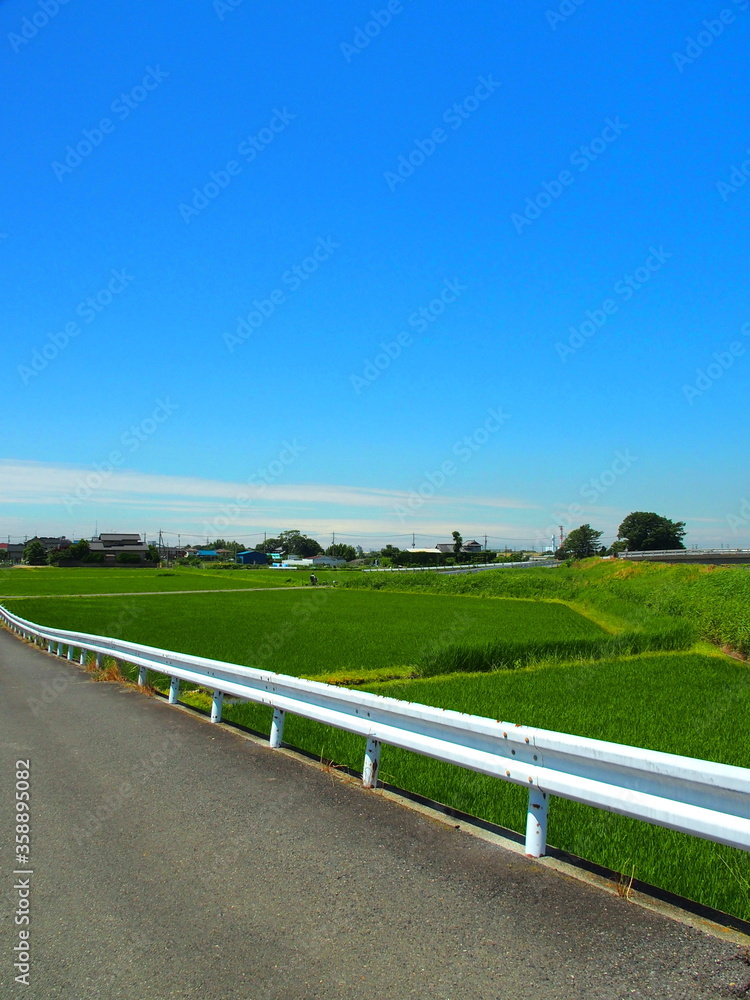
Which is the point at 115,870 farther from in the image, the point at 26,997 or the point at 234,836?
the point at 26,997

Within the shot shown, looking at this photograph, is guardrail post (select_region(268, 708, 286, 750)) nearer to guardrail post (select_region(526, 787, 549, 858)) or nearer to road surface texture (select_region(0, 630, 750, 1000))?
road surface texture (select_region(0, 630, 750, 1000))

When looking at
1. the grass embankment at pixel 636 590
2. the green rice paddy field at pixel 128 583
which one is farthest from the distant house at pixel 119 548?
the grass embankment at pixel 636 590

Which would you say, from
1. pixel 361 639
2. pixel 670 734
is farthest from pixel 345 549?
pixel 670 734

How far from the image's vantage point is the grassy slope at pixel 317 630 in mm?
18266

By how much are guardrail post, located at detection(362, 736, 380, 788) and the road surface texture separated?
127 mm

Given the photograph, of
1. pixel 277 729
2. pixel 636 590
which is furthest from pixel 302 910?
pixel 636 590

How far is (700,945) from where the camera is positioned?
11.9 feet

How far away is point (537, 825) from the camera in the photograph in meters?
4.86

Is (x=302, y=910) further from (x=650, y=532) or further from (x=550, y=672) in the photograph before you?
(x=650, y=532)

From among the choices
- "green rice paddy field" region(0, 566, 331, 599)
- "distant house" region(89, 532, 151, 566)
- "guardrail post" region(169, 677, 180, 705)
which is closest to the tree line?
"green rice paddy field" region(0, 566, 331, 599)

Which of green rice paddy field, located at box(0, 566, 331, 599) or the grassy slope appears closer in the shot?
the grassy slope

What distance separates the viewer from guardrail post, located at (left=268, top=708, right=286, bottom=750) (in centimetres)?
797

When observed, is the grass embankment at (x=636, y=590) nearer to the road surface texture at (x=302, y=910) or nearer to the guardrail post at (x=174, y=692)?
the guardrail post at (x=174, y=692)

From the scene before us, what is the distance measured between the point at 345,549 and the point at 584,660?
546 ft
